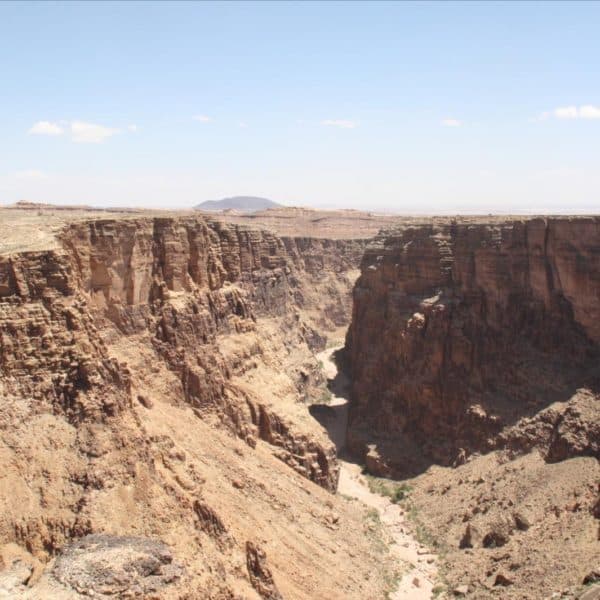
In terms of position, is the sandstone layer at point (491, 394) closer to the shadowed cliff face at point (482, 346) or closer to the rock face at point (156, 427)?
the shadowed cliff face at point (482, 346)

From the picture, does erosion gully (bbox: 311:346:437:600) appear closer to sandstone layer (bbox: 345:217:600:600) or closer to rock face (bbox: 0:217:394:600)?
sandstone layer (bbox: 345:217:600:600)

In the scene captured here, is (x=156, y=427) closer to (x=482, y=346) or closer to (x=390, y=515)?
(x=390, y=515)

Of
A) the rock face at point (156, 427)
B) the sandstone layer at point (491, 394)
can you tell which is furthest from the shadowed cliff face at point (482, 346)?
the rock face at point (156, 427)

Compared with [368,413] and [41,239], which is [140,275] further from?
[368,413]

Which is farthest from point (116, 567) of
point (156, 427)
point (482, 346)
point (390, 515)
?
point (482, 346)

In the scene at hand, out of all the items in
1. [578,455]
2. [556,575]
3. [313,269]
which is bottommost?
[556,575]

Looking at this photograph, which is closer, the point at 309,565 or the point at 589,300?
the point at 309,565

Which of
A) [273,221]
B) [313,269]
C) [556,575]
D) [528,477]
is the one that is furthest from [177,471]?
[273,221]
